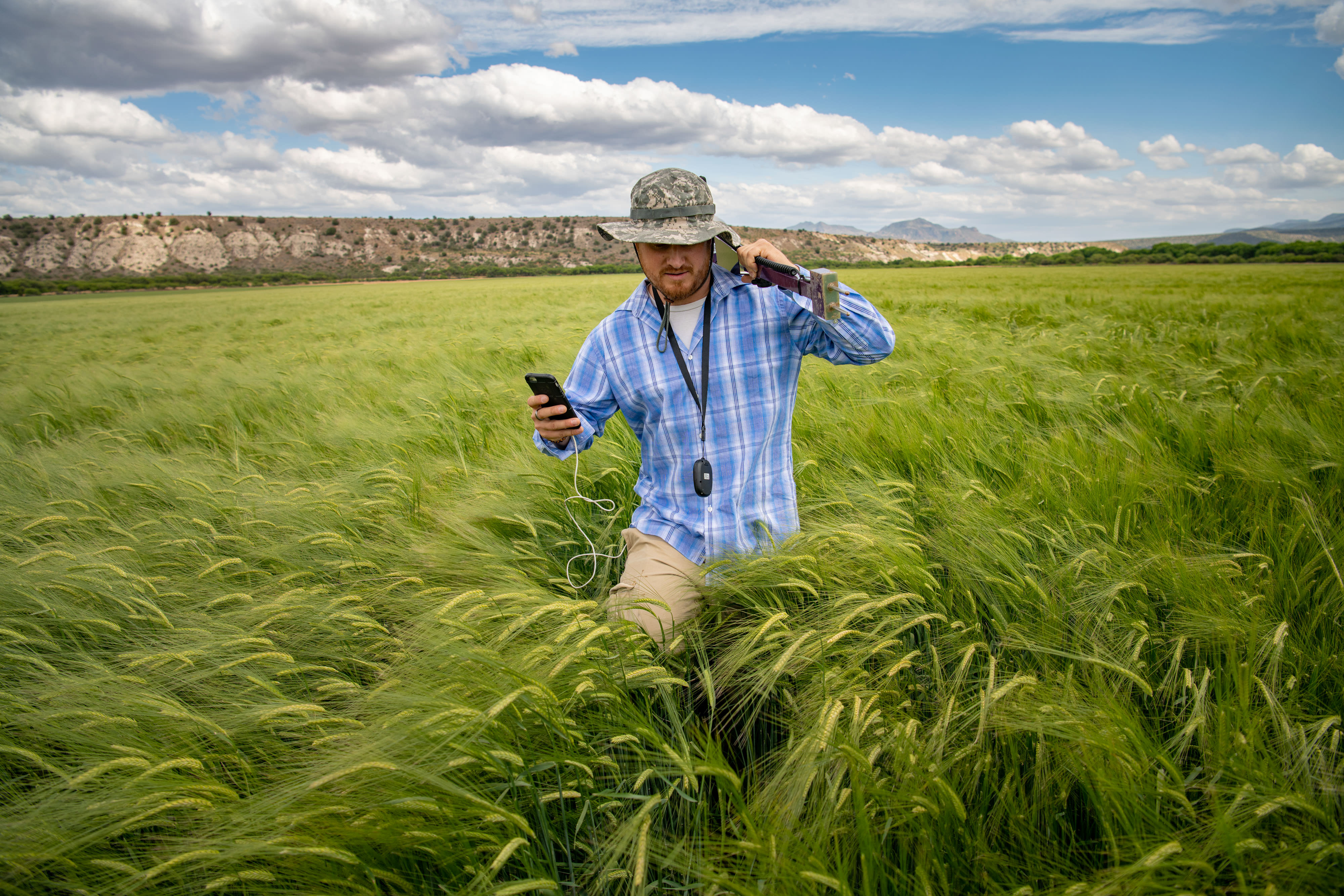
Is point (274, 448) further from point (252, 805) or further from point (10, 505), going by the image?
point (252, 805)

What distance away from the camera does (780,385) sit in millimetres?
2348

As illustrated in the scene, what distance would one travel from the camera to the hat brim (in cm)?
199

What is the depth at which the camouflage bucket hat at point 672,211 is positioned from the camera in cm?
204

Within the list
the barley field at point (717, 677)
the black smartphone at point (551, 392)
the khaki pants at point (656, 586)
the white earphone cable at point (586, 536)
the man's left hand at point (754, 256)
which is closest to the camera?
the barley field at point (717, 677)

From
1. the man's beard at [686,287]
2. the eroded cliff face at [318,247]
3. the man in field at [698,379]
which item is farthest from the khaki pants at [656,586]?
the eroded cliff face at [318,247]

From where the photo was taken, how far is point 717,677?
153 cm

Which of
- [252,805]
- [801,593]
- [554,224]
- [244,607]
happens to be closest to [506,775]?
[252,805]

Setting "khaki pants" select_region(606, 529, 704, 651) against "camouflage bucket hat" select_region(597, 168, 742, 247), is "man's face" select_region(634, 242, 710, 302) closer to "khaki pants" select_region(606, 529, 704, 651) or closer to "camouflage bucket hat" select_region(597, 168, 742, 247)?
"camouflage bucket hat" select_region(597, 168, 742, 247)

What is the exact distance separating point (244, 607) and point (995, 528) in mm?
2277

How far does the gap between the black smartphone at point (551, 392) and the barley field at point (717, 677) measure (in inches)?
21.7

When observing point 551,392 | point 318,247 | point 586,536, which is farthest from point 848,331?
point 318,247

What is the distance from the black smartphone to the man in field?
23 millimetres

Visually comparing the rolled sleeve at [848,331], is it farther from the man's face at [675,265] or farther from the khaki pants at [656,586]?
the khaki pants at [656,586]

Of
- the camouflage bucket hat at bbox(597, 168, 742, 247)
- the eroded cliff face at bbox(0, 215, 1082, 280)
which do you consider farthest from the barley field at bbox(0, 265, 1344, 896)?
the eroded cliff face at bbox(0, 215, 1082, 280)
